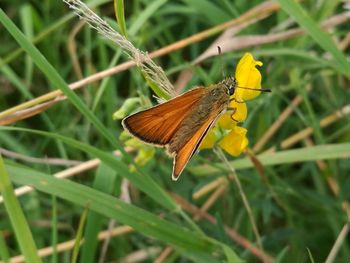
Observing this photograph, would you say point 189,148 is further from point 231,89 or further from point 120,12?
point 120,12

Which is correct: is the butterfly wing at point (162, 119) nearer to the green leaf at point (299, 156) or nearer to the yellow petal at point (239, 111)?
the yellow petal at point (239, 111)

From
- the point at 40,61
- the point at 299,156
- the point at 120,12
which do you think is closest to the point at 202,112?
the point at 120,12

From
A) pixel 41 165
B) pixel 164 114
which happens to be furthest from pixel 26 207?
pixel 164 114

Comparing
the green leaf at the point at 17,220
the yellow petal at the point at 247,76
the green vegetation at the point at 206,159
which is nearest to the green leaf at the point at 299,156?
the green vegetation at the point at 206,159

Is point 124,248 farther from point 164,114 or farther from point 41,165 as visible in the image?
point 164,114

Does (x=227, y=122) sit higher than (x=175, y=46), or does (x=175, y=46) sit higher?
(x=175, y=46)

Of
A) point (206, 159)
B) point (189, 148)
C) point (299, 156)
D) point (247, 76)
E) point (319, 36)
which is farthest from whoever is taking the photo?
point (206, 159)
